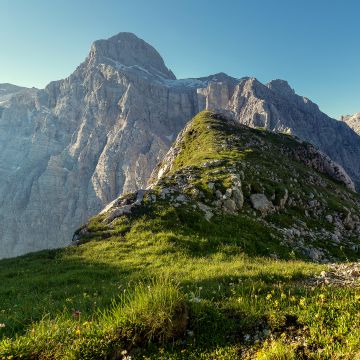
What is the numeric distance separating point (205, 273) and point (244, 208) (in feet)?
51.0

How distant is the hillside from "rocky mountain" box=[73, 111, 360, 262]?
5.1 inches

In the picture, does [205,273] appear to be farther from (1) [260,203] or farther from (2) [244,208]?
(1) [260,203]

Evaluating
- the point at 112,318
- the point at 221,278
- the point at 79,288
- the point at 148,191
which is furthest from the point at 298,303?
the point at 148,191

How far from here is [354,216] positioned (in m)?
37.2

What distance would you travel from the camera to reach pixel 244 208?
97.0ft

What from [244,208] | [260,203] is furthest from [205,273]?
[260,203]

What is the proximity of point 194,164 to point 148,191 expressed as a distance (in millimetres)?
9112

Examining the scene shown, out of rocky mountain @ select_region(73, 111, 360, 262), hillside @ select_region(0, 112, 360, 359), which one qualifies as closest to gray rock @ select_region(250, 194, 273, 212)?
rocky mountain @ select_region(73, 111, 360, 262)

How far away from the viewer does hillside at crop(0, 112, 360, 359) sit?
6.76 metres

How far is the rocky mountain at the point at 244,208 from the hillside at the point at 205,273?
0.13m

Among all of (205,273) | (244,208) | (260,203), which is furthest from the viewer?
(260,203)

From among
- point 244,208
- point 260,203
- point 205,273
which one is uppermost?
point 260,203

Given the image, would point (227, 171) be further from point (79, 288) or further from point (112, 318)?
point (112, 318)

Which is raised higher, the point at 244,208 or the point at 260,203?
the point at 260,203
